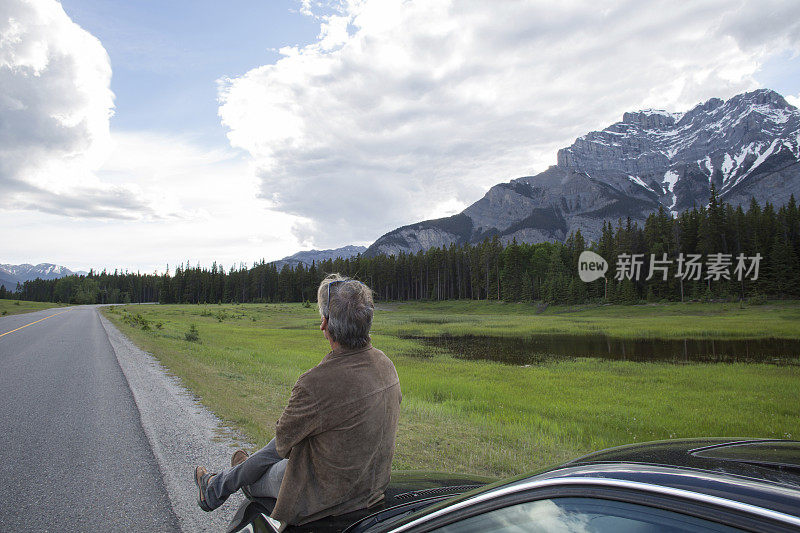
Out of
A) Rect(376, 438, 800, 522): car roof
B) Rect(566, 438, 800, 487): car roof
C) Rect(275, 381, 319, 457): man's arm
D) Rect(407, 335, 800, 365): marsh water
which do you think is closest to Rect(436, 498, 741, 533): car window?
Rect(376, 438, 800, 522): car roof

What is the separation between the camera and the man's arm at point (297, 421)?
2.75 m

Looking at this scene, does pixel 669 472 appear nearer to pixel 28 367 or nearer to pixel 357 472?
pixel 357 472

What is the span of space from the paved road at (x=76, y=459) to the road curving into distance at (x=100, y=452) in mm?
12

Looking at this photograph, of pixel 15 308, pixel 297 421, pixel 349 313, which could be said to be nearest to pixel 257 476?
pixel 297 421

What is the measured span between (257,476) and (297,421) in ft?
3.43

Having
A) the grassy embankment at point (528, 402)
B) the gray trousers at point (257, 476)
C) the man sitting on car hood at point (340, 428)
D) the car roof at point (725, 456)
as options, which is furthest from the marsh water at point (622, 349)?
the car roof at point (725, 456)

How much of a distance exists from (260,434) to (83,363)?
10320mm

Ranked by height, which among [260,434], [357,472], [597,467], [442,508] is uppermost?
[597,467]

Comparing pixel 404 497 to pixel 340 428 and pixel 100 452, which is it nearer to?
pixel 340 428

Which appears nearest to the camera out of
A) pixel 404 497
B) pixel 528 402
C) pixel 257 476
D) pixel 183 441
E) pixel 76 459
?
pixel 404 497

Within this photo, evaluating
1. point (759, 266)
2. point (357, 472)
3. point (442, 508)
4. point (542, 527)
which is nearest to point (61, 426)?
point (357, 472)

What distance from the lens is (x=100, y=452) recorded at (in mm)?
5949

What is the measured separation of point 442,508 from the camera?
185 centimetres

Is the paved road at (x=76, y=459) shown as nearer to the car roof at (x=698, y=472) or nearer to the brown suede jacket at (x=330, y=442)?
the brown suede jacket at (x=330, y=442)
